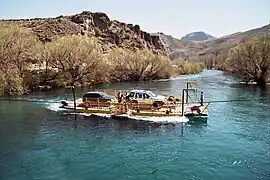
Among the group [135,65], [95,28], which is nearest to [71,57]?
[135,65]

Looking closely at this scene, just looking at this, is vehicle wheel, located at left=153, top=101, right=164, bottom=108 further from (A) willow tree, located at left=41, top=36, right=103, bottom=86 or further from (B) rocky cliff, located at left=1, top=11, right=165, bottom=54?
(B) rocky cliff, located at left=1, top=11, right=165, bottom=54

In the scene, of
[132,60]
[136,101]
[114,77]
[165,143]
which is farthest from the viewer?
[132,60]

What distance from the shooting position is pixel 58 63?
205ft

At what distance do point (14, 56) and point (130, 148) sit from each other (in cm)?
3604

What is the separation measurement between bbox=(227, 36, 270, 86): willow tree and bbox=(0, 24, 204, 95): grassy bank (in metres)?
26.9

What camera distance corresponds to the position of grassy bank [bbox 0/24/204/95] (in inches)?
1852

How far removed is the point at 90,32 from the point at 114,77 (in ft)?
249

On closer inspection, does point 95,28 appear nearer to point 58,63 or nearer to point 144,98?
point 58,63

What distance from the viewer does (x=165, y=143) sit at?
22.4 metres

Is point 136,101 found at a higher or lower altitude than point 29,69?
lower

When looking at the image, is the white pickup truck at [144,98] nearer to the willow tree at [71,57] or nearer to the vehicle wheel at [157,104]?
the vehicle wheel at [157,104]

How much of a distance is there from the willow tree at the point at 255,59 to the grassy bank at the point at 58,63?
26895 millimetres

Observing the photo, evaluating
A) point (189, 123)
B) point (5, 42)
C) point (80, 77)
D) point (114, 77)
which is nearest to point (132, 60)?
point (114, 77)

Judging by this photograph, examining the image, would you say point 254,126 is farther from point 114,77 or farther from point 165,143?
point 114,77
